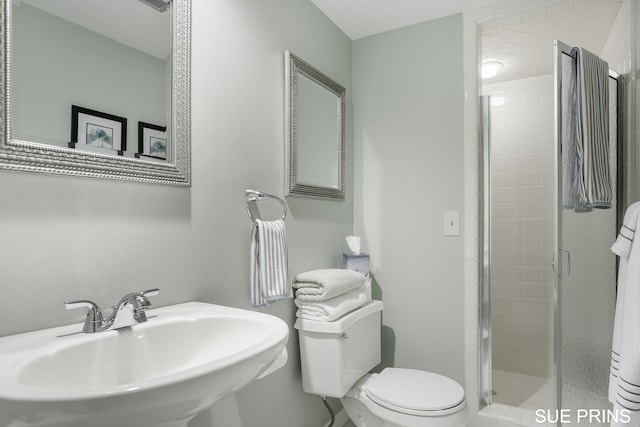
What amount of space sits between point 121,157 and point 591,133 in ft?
5.54

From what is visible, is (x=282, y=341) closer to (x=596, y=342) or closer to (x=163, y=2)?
(x=163, y=2)

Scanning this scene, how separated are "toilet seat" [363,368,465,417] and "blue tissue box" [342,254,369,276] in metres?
0.52

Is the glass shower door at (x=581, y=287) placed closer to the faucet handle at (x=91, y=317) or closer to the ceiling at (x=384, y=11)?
the ceiling at (x=384, y=11)

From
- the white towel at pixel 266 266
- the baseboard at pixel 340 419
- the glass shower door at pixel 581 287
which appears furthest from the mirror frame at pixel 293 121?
the baseboard at pixel 340 419

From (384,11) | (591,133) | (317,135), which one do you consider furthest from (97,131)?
(591,133)

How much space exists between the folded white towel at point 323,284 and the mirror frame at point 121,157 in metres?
0.68

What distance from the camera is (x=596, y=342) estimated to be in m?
1.60

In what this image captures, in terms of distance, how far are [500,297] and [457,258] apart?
1255 millimetres

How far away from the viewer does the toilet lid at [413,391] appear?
58.4 inches

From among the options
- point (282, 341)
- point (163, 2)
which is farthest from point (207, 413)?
point (163, 2)

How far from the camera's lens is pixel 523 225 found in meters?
2.88

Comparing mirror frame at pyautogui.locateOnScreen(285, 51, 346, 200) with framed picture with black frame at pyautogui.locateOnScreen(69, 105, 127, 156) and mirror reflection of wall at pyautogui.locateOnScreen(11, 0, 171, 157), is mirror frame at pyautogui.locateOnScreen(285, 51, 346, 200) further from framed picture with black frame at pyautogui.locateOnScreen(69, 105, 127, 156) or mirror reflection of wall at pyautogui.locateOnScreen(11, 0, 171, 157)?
framed picture with black frame at pyautogui.locateOnScreen(69, 105, 127, 156)

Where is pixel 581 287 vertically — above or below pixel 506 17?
below

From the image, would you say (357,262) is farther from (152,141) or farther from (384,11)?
(384,11)
